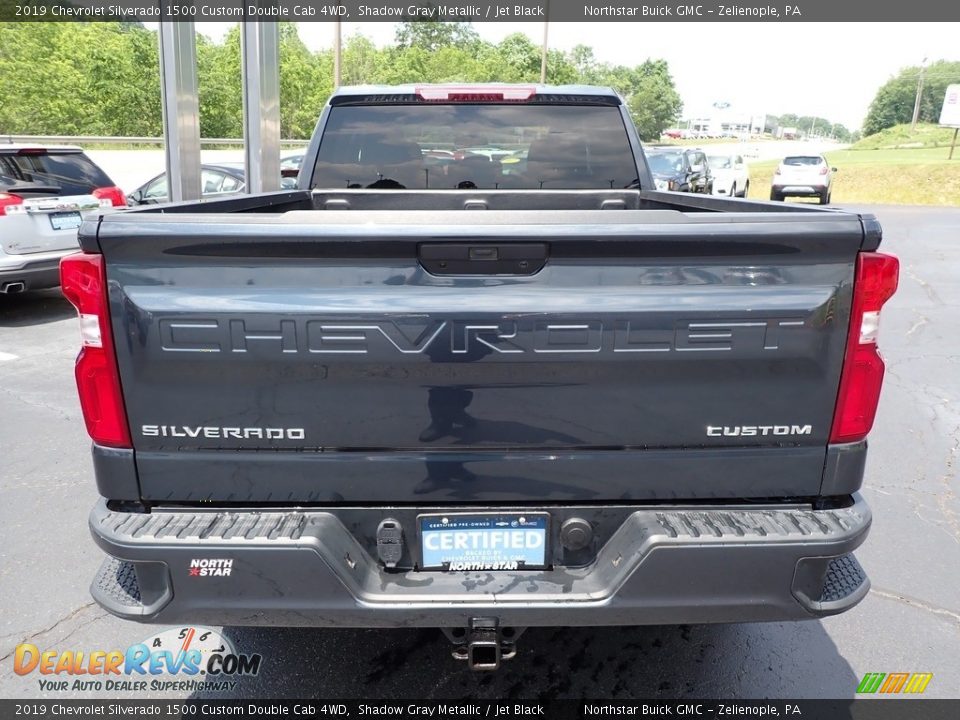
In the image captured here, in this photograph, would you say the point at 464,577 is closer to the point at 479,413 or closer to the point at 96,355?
the point at 479,413

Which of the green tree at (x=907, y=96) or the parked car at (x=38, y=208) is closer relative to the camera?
the parked car at (x=38, y=208)

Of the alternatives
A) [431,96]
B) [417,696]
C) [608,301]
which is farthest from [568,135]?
[417,696]

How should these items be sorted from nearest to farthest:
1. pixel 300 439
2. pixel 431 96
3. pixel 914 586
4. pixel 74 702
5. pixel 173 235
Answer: pixel 173 235 → pixel 300 439 → pixel 74 702 → pixel 914 586 → pixel 431 96

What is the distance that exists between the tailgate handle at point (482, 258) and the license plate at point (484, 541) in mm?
725

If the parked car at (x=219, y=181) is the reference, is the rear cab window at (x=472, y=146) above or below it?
above

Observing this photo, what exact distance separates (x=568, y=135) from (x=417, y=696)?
3.08m

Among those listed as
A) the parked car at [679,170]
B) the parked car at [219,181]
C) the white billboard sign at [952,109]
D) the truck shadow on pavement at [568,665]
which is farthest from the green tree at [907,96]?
the truck shadow on pavement at [568,665]

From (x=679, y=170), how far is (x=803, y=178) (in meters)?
10.3

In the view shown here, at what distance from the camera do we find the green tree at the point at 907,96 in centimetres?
10944

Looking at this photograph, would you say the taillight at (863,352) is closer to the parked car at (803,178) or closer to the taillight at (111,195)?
the taillight at (111,195)

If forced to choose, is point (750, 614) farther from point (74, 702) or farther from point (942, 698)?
point (74, 702)

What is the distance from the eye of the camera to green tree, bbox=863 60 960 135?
359 ft

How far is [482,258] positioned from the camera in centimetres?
204

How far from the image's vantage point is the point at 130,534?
2.09 m
